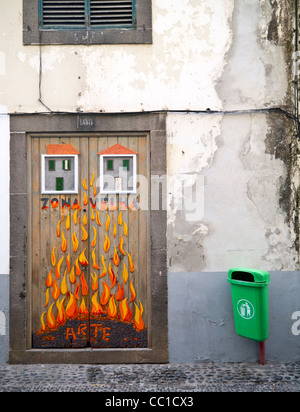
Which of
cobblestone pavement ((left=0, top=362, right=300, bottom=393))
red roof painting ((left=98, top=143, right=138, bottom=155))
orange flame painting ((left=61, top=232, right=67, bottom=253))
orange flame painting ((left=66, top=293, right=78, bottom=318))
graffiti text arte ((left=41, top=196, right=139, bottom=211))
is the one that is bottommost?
cobblestone pavement ((left=0, top=362, right=300, bottom=393))

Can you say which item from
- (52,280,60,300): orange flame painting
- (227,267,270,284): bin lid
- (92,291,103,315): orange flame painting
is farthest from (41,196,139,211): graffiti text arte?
(227,267,270,284): bin lid

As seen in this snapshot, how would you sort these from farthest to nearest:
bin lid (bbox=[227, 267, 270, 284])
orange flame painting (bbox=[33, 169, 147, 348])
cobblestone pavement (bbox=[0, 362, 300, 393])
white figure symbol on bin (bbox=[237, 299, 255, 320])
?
orange flame painting (bbox=[33, 169, 147, 348]) < white figure symbol on bin (bbox=[237, 299, 255, 320]) < bin lid (bbox=[227, 267, 270, 284]) < cobblestone pavement (bbox=[0, 362, 300, 393])

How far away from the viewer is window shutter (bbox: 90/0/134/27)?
16.8 feet

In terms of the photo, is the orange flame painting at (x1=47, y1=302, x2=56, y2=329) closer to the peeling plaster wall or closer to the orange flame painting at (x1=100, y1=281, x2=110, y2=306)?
the orange flame painting at (x1=100, y1=281, x2=110, y2=306)

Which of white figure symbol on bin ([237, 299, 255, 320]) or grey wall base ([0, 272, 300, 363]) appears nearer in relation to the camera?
white figure symbol on bin ([237, 299, 255, 320])

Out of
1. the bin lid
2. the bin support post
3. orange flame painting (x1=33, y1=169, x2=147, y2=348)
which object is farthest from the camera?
orange flame painting (x1=33, y1=169, x2=147, y2=348)

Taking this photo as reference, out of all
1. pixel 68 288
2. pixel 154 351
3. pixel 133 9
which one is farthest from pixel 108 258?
pixel 133 9

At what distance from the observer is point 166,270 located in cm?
509

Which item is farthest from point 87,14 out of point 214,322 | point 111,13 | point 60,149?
point 214,322

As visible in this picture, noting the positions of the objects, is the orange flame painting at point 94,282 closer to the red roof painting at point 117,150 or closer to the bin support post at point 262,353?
the red roof painting at point 117,150

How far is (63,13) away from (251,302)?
443 cm

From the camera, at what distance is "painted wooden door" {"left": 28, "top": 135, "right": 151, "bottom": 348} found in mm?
5152

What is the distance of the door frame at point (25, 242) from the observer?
199 inches

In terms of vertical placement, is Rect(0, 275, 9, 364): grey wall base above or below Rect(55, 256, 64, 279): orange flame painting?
below
